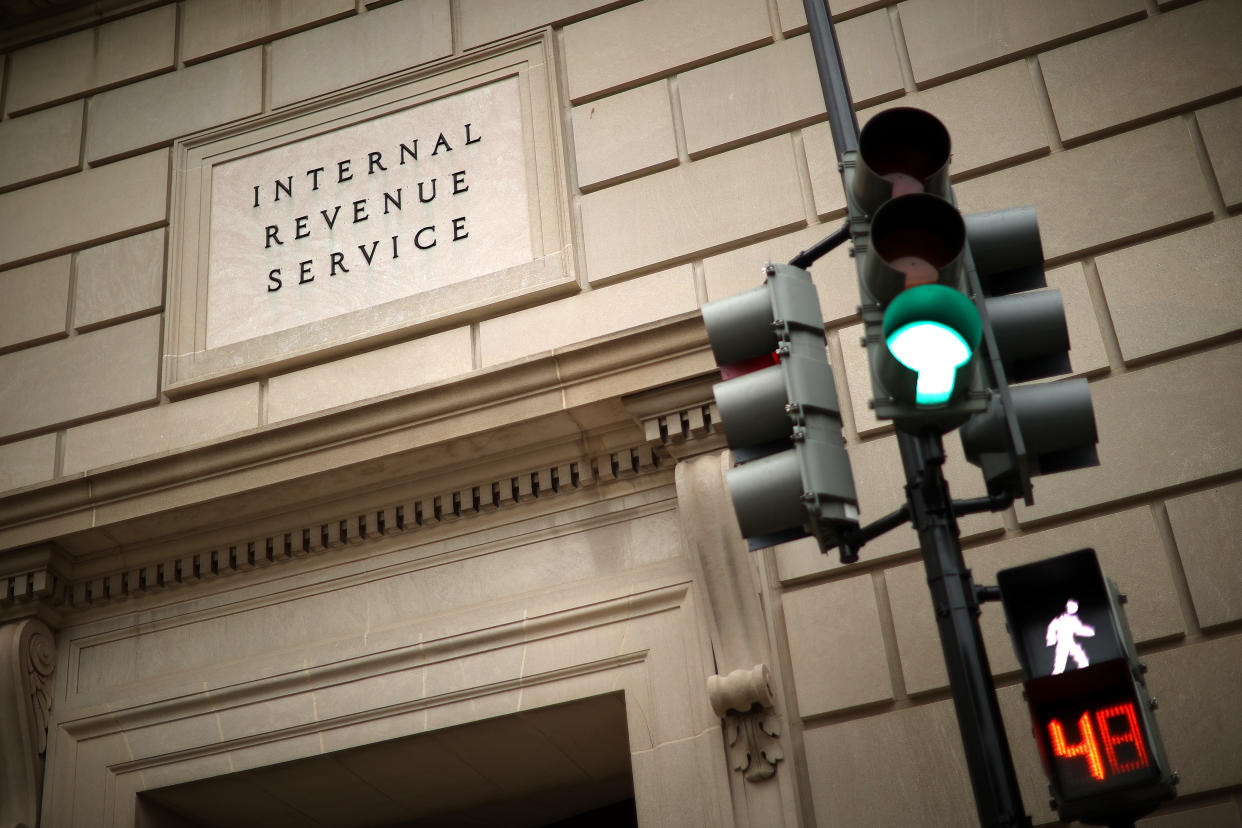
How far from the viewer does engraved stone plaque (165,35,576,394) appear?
9.09 meters

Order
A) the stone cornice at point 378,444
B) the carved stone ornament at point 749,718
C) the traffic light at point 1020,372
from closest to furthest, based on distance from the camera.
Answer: the traffic light at point 1020,372 → the carved stone ornament at point 749,718 → the stone cornice at point 378,444

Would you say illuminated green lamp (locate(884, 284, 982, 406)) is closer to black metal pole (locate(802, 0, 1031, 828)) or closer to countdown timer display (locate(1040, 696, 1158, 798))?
black metal pole (locate(802, 0, 1031, 828))

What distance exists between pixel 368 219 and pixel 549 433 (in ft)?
7.66

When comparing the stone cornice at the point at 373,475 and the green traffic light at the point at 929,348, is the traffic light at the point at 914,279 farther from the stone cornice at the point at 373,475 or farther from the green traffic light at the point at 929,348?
the stone cornice at the point at 373,475

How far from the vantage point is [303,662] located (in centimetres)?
824

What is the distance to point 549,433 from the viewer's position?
27.2 ft

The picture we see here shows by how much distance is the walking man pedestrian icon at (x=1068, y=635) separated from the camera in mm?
4066

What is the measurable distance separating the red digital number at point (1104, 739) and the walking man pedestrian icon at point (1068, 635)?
0.52 ft

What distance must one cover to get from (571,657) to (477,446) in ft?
4.70

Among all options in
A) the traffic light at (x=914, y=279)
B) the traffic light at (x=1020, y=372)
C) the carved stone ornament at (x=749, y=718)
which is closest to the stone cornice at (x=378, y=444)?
the carved stone ornament at (x=749, y=718)

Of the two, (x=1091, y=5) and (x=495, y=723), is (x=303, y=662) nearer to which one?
(x=495, y=723)

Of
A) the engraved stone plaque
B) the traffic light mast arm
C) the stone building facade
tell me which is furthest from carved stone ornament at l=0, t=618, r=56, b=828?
the traffic light mast arm

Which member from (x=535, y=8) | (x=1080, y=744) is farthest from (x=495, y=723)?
(x=535, y=8)

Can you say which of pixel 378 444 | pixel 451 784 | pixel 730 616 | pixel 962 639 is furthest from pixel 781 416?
pixel 451 784
